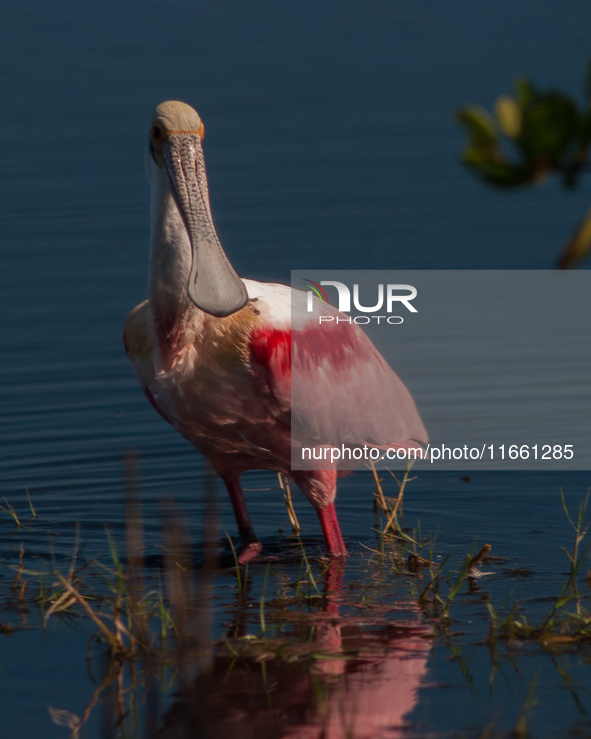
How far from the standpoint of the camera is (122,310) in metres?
11.9

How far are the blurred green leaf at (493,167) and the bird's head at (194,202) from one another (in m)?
3.77

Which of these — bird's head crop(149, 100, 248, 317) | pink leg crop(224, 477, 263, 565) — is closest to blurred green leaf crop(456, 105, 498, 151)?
bird's head crop(149, 100, 248, 317)

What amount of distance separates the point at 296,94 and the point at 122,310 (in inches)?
387

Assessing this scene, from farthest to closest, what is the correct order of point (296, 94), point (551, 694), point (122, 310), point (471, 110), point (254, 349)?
point (296, 94) < point (122, 310) < point (254, 349) < point (551, 694) < point (471, 110)

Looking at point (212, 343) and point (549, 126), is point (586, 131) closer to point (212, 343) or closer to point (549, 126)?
point (549, 126)

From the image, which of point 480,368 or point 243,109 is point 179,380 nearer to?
point 480,368

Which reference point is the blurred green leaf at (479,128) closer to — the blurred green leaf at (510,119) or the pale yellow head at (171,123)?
the blurred green leaf at (510,119)

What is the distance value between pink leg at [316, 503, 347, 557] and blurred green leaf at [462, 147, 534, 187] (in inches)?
185

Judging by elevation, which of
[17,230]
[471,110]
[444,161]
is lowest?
[471,110]

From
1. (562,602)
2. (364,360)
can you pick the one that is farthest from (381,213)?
(562,602)

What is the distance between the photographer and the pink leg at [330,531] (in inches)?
261

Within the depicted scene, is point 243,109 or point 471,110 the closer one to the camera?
point 471,110

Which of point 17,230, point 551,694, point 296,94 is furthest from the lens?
point 296,94

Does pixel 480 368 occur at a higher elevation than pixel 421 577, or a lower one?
higher
